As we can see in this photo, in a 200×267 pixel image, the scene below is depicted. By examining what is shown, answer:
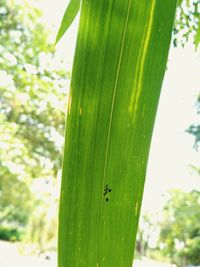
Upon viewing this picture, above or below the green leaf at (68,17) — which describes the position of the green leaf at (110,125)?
below

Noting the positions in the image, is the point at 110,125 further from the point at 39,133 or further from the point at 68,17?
the point at 39,133

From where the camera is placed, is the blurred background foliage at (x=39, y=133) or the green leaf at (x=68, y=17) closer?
the green leaf at (x=68, y=17)

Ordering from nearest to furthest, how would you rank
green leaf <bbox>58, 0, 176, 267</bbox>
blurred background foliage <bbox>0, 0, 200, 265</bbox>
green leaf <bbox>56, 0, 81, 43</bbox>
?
green leaf <bbox>58, 0, 176, 267</bbox>, green leaf <bbox>56, 0, 81, 43</bbox>, blurred background foliage <bbox>0, 0, 200, 265</bbox>

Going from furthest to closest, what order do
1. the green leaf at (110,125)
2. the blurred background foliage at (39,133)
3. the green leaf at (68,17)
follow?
the blurred background foliage at (39,133), the green leaf at (68,17), the green leaf at (110,125)

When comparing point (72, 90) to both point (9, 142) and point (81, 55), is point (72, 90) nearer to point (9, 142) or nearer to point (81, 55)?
point (81, 55)

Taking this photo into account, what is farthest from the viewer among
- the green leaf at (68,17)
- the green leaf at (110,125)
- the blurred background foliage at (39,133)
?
the blurred background foliage at (39,133)
